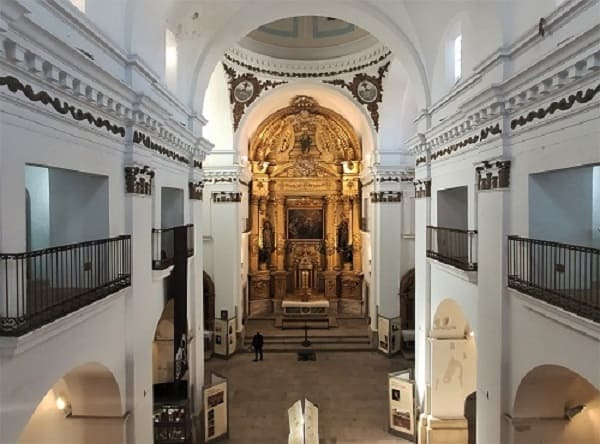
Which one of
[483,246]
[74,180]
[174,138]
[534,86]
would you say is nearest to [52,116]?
[74,180]

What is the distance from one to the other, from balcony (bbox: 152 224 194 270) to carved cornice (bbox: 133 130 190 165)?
1398 mm

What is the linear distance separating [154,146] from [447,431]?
8742mm

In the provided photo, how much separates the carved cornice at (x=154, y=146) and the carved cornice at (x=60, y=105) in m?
0.34

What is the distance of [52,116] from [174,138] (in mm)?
4259

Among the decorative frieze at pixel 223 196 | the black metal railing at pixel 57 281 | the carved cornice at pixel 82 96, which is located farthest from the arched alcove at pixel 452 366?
the decorative frieze at pixel 223 196

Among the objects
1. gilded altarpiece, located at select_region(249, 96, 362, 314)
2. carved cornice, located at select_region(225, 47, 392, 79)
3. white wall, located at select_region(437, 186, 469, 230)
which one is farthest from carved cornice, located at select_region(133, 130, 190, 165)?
gilded altarpiece, located at select_region(249, 96, 362, 314)

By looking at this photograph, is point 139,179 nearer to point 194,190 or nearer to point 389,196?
point 194,190

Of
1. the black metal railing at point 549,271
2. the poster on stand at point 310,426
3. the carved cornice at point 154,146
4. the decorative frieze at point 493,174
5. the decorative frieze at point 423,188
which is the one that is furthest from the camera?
the decorative frieze at point 423,188

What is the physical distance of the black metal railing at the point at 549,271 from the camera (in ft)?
19.0

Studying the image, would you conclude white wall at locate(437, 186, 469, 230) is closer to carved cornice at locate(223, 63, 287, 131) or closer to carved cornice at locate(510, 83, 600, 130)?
carved cornice at locate(510, 83, 600, 130)

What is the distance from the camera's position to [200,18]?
10.2 meters

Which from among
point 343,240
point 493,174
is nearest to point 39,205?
point 493,174

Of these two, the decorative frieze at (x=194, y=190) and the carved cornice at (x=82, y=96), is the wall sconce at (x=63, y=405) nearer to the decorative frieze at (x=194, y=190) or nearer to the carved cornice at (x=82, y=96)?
the carved cornice at (x=82, y=96)

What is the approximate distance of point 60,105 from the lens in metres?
5.25
